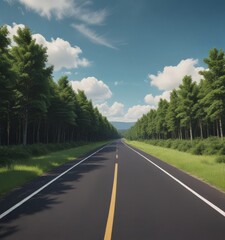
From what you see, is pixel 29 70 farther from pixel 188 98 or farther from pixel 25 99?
pixel 188 98

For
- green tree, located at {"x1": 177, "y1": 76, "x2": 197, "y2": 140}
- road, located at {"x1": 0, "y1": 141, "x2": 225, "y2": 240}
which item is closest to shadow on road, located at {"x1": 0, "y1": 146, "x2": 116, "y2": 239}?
road, located at {"x1": 0, "y1": 141, "x2": 225, "y2": 240}

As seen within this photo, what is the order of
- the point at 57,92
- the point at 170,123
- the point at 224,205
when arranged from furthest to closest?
the point at 170,123, the point at 57,92, the point at 224,205

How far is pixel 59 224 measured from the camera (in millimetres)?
6398

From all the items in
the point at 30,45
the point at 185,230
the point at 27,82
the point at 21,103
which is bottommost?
the point at 185,230

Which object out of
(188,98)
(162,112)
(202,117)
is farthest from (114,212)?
(162,112)

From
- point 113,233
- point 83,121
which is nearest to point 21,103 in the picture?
point 113,233

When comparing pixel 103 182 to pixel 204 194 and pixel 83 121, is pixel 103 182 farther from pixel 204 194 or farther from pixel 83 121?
pixel 83 121

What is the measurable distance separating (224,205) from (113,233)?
403 cm

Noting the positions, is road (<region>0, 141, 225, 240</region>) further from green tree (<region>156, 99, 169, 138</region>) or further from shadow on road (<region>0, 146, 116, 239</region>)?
green tree (<region>156, 99, 169, 138</region>)

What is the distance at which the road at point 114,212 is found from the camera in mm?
5785

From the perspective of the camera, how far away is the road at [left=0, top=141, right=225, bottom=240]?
5.79m

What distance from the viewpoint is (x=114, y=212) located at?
292 inches

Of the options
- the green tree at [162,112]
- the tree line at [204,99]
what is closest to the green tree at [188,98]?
the tree line at [204,99]

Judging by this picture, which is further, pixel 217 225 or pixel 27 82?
pixel 27 82
